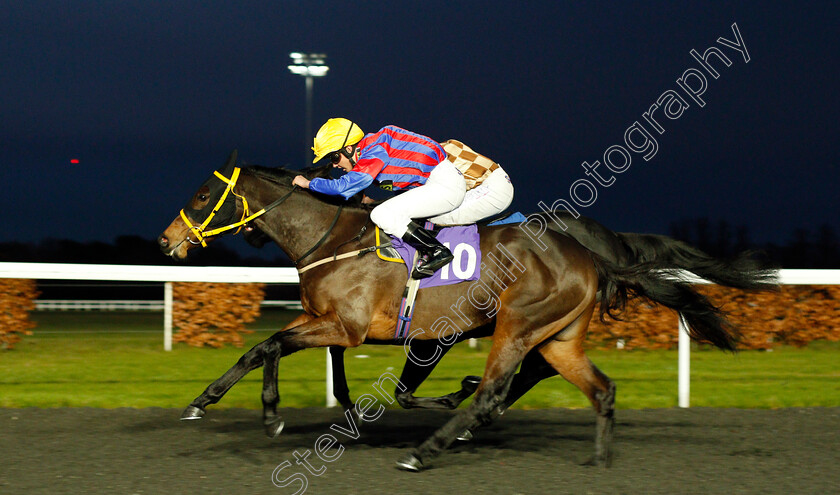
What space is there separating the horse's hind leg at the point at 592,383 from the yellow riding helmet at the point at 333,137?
153 cm

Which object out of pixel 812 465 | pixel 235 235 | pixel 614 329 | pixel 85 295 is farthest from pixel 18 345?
pixel 85 295

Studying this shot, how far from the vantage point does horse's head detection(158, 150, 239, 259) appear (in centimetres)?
423

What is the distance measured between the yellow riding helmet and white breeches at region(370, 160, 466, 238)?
0.39 metres

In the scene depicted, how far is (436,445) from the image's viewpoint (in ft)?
12.6

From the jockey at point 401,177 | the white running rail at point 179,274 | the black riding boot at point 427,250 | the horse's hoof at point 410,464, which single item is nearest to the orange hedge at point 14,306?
the white running rail at point 179,274

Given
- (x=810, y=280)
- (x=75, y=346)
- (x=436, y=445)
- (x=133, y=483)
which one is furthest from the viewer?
(x=75, y=346)

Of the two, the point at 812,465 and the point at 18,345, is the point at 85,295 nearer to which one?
the point at 18,345

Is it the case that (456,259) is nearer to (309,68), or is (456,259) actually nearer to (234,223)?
(234,223)

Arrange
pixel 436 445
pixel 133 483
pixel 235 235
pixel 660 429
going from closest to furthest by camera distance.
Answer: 1. pixel 133 483
2. pixel 436 445
3. pixel 235 235
4. pixel 660 429

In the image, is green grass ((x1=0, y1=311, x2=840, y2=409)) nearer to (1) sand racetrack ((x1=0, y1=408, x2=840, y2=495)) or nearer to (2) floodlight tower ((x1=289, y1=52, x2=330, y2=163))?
(1) sand racetrack ((x1=0, y1=408, x2=840, y2=495))

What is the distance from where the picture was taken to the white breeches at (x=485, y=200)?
4.54 metres

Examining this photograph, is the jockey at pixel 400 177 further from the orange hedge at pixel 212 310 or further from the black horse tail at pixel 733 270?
the orange hedge at pixel 212 310

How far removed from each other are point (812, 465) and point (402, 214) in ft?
7.81

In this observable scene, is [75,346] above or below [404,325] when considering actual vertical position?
below
